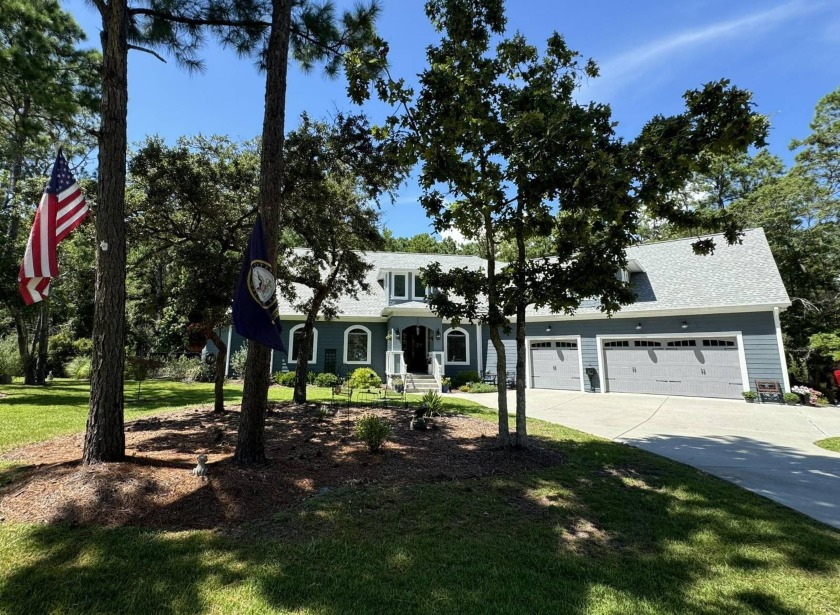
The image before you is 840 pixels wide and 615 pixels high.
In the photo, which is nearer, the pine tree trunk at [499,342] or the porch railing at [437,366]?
the pine tree trunk at [499,342]

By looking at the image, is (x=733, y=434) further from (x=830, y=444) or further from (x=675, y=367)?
(x=675, y=367)

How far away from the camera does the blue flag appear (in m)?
4.83

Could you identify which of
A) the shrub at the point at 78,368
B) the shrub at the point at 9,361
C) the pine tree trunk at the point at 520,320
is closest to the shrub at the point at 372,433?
the pine tree trunk at the point at 520,320

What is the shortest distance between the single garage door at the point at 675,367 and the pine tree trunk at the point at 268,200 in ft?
46.9

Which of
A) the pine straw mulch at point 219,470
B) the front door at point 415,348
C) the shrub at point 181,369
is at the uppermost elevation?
the front door at point 415,348

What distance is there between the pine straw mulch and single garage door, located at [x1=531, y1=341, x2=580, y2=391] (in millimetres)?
9488

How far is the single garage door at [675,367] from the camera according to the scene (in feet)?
44.7

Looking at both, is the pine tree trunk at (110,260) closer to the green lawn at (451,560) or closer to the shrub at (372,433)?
the green lawn at (451,560)

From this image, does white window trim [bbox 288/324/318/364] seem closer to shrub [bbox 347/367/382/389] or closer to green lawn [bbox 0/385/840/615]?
shrub [bbox 347/367/382/389]

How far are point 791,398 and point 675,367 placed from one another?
3.17m

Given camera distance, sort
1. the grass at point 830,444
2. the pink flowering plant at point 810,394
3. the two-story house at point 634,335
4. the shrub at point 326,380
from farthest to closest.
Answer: the shrub at point 326,380, the two-story house at point 634,335, the pink flowering plant at point 810,394, the grass at point 830,444

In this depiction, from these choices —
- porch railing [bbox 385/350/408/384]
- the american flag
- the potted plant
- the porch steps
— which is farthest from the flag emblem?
the potted plant

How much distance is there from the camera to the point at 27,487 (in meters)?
4.28

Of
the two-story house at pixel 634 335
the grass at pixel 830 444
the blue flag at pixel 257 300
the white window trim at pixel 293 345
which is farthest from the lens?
the white window trim at pixel 293 345
